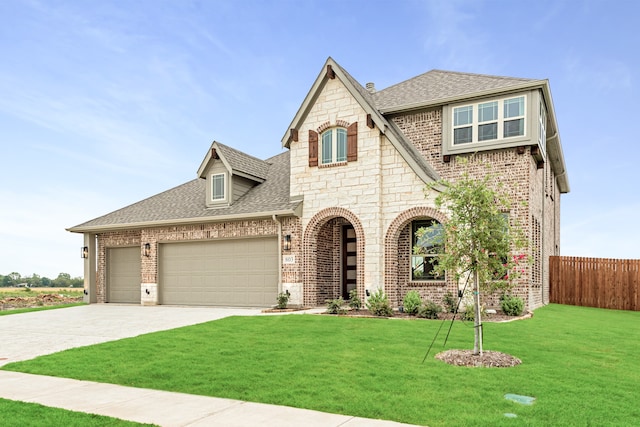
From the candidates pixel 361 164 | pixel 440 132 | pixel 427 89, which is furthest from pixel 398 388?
pixel 427 89

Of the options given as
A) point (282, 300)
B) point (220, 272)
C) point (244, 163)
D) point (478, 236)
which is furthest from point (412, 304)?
point (244, 163)

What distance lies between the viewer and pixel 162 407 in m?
6.32

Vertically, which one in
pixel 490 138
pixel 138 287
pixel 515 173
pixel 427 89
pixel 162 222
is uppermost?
pixel 427 89

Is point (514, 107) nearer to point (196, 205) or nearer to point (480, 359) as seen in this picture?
point (480, 359)

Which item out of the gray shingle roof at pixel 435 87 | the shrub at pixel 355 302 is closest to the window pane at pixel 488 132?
the gray shingle roof at pixel 435 87

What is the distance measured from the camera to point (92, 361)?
9312 millimetres

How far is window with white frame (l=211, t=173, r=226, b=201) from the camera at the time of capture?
21.3 metres

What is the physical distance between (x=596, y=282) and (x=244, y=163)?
54.9 ft

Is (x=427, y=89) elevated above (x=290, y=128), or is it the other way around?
(x=427, y=89)

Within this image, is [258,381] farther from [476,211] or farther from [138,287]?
[138,287]

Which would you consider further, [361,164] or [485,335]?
[361,164]

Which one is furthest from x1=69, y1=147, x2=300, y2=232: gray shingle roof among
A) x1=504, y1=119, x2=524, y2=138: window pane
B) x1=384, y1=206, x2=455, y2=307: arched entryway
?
x1=504, y1=119, x2=524, y2=138: window pane

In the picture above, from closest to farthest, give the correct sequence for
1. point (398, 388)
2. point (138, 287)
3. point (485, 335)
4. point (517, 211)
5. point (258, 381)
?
point (398, 388), point (258, 381), point (485, 335), point (517, 211), point (138, 287)

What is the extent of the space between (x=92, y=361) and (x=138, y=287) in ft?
46.4
